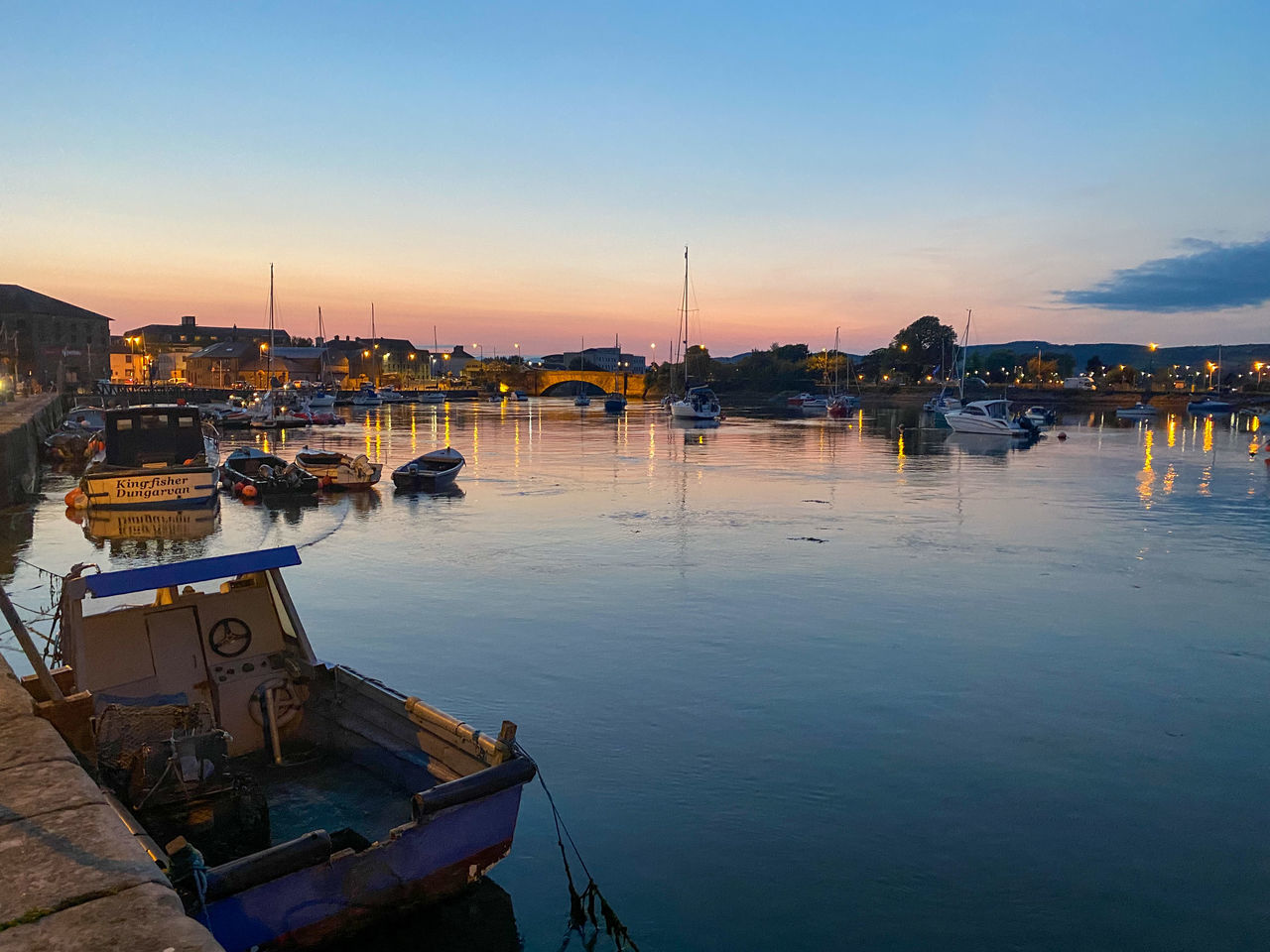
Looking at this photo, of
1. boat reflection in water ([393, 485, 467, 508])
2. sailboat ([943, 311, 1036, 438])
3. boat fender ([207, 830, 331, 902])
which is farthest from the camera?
sailboat ([943, 311, 1036, 438])

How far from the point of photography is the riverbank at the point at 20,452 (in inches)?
1431

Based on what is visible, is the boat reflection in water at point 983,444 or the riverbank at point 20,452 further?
the boat reflection in water at point 983,444

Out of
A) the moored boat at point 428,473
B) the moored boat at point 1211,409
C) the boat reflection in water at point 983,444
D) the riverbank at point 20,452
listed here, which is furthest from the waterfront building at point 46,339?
the moored boat at point 1211,409

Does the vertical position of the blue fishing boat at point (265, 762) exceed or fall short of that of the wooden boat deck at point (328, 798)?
it exceeds it

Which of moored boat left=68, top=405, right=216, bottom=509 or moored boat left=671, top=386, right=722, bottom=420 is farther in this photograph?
moored boat left=671, top=386, right=722, bottom=420

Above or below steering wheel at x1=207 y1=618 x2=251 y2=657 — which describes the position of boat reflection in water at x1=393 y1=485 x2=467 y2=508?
below

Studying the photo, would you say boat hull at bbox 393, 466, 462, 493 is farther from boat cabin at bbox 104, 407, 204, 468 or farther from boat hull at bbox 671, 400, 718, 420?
boat hull at bbox 671, 400, 718, 420

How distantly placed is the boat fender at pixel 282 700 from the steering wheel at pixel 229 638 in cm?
58

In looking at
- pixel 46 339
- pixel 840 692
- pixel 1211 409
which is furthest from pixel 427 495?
pixel 1211 409

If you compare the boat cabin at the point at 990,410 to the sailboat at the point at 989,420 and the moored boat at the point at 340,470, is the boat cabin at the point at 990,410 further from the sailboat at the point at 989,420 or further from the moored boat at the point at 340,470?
the moored boat at the point at 340,470

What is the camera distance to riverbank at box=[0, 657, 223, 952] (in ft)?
14.1

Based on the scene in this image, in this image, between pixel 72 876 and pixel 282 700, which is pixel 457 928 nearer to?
pixel 282 700

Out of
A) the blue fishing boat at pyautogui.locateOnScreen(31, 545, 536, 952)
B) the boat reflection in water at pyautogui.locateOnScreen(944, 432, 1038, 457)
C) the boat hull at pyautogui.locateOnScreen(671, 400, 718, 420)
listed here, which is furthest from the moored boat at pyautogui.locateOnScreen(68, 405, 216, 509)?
the boat hull at pyautogui.locateOnScreen(671, 400, 718, 420)

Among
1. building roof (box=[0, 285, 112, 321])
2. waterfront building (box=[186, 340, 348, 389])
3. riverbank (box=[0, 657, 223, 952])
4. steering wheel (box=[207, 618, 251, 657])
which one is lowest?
steering wheel (box=[207, 618, 251, 657])
